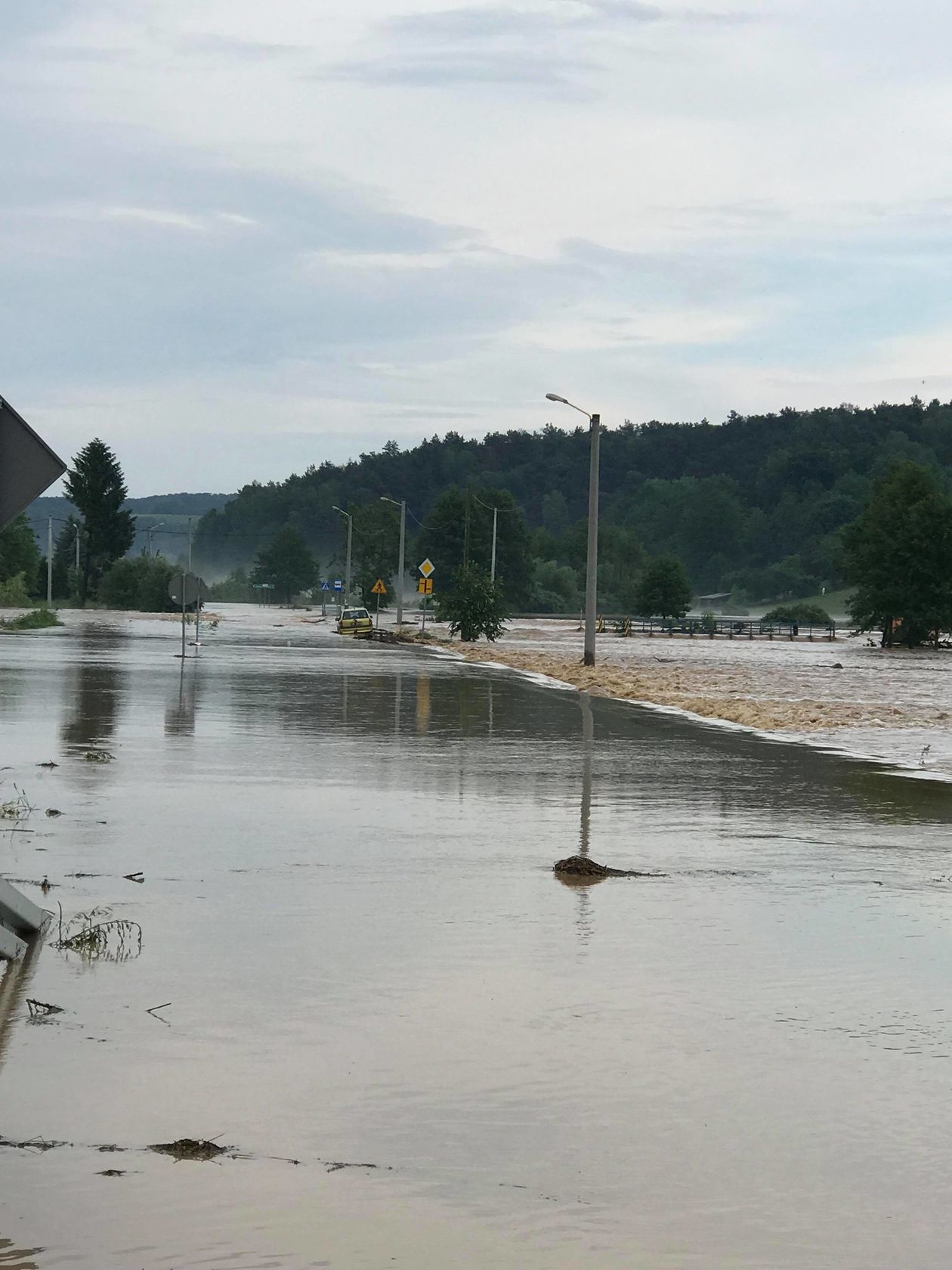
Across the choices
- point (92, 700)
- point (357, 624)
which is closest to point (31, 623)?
point (357, 624)

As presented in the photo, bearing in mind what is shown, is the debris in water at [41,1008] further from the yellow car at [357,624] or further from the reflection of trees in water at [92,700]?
the yellow car at [357,624]

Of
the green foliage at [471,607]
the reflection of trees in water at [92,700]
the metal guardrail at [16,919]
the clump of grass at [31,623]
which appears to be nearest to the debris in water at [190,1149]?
the metal guardrail at [16,919]

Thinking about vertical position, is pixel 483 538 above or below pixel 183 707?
above

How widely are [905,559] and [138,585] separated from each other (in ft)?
293

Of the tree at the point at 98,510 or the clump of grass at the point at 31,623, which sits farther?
the tree at the point at 98,510

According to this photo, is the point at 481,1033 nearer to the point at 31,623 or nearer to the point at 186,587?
the point at 186,587

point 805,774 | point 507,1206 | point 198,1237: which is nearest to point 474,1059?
point 507,1206

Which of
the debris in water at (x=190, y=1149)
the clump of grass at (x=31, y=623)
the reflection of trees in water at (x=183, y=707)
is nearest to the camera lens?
the debris in water at (x=190, y=1149)

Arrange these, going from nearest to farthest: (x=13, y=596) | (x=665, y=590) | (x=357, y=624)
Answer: (x=357, y=624), (x=13, y=596), (x=665, y=590)

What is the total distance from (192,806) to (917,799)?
6.64 m

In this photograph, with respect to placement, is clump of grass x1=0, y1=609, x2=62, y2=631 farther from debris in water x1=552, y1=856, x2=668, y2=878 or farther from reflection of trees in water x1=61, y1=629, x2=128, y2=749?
debris in water x1=552, y1=856, x2=668, y2=878

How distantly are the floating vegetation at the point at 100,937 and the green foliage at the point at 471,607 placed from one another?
62158 mm

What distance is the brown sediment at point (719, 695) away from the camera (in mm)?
27672

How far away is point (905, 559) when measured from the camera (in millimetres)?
82500
